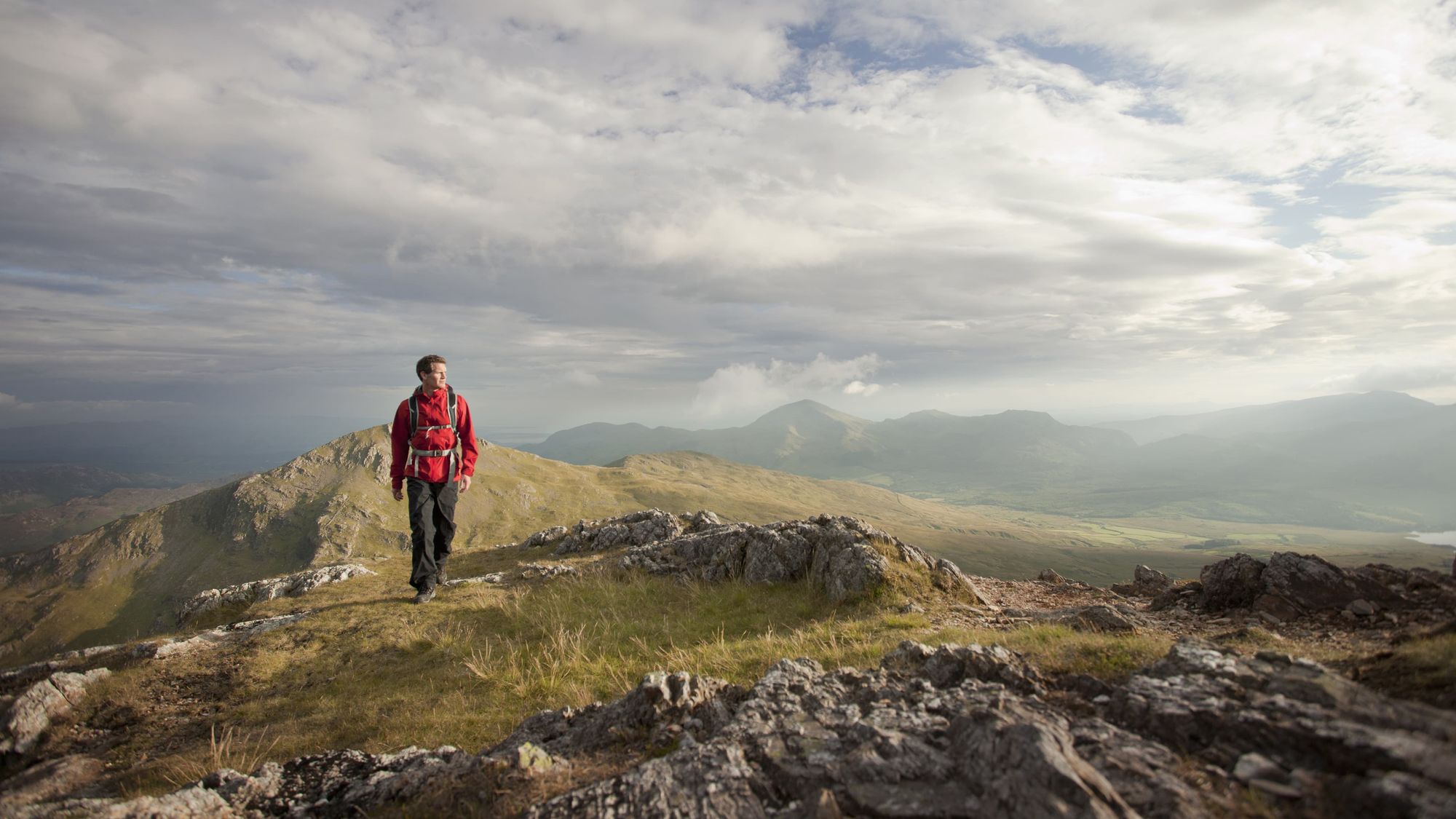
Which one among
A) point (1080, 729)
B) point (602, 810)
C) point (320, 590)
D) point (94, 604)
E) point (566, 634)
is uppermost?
point (1080, 729)

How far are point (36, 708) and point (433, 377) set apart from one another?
8.57 m

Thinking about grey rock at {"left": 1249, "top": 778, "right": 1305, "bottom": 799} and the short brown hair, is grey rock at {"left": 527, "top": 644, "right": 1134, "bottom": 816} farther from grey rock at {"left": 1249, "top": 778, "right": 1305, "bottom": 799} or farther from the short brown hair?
the short brown hair

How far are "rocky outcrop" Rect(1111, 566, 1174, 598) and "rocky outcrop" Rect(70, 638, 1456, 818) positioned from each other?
10.7m

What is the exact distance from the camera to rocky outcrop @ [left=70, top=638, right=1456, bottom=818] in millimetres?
4250

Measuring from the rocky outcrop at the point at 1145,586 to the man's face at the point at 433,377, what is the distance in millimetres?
18750

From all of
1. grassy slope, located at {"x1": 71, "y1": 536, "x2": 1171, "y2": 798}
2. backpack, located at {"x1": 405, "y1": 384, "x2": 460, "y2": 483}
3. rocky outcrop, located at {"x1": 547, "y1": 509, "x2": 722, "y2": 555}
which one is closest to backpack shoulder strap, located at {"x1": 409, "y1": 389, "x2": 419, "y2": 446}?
backpack, located at {"x1": 405, "y1": 384, "x2": 460, "y2": 483}

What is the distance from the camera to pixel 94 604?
173 meters

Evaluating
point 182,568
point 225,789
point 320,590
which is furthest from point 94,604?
point 225,789

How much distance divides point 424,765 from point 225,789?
2.09m

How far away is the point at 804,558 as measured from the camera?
16359 millimetres

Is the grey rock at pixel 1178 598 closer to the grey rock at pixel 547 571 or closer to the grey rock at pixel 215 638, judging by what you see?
the grey rock at pixel 547 571

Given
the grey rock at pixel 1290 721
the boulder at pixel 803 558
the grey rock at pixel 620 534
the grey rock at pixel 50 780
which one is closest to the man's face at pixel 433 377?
the boulder at pixel 803 558

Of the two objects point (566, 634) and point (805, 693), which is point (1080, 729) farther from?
point (566, 634)

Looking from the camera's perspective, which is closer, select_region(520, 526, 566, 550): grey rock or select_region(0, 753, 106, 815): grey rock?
select_region(0, 753, 106, 815): grey rock
